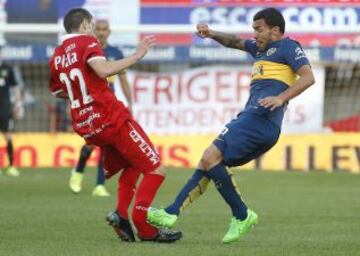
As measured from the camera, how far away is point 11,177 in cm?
1930

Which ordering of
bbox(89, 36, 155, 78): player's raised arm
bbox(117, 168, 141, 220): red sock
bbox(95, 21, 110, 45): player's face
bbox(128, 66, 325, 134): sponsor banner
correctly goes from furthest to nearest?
bbox(128, 66, 325, 134): sponsor banner
bbox(95, 21, 110, 45): player's face
bbox(117, 168, 141, 220): red sock
bbox(89, 36, 155, 78): player's raised arm

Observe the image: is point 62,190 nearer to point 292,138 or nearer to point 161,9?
point 292,138

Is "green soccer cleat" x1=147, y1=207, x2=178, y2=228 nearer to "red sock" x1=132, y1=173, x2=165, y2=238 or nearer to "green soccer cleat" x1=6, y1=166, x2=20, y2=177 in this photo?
"red sock" x1=132, y1=173, x2=165, y2=238

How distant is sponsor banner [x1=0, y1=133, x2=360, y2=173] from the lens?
2228cm

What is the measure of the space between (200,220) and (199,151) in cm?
1069

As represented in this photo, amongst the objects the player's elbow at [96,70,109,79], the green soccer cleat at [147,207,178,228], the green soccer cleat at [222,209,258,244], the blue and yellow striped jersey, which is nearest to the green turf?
the green soccer cleat at [222,209,258,244]

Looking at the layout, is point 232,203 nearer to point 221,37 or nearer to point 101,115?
point 101,115

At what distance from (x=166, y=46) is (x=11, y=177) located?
6964mm

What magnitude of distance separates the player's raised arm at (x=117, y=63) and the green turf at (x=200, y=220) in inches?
58.9

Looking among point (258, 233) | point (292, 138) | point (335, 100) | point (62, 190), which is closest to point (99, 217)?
point (258, 233)

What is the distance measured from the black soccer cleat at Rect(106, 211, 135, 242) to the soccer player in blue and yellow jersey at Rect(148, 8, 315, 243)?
269 mm

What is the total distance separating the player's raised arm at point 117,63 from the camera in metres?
8.97

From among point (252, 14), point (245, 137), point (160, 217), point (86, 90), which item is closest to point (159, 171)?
point (160, 217)

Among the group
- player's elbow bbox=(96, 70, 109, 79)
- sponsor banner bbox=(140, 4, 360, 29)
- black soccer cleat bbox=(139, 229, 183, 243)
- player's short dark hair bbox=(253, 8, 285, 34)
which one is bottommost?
sponsor banner bbox=(140, 4, 360, 29)
